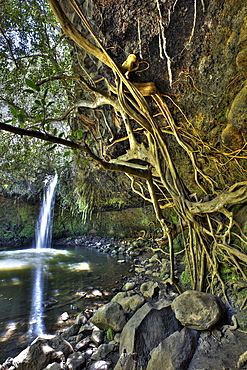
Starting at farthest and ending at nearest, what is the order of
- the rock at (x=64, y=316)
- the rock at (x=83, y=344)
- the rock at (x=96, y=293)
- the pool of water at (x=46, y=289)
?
the rock at (x=96, y=293)
the rock at (x=64, y=316)
the pool of water at (x=46, y=289)
the rock at (x=83, y=344)

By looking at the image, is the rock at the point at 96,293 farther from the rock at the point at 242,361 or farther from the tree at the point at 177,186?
the rock at the point at 242,361

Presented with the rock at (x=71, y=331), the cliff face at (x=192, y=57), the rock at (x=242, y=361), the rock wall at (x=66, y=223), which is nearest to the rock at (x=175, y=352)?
the rock at (x=242, y=361)

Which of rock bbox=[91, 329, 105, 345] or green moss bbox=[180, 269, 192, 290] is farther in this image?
green moss bbox=[180, 269, 192, 290]

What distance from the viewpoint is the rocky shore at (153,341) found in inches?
67.7

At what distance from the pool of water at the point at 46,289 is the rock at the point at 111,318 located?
0.55 meters

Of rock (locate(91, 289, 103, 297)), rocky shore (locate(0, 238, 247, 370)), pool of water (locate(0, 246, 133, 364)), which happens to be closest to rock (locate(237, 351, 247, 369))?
rocky shore (locate(0, 238, 247, 370))

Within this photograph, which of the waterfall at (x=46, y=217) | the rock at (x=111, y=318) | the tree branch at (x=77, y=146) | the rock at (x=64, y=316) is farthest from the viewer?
the waterfall at (x=46, y=217)

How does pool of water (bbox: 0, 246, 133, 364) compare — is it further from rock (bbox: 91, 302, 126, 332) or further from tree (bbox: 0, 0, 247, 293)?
tree (bbox: 0, 0, 247, 293)

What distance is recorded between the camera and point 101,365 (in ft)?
5.97

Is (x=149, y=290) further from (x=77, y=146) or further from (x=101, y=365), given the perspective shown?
(x=77, y=146)

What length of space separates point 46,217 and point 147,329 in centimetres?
799

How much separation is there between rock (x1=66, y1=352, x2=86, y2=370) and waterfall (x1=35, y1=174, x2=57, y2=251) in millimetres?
7288

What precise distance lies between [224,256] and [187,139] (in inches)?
71.0

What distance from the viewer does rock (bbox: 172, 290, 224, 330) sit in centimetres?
200
